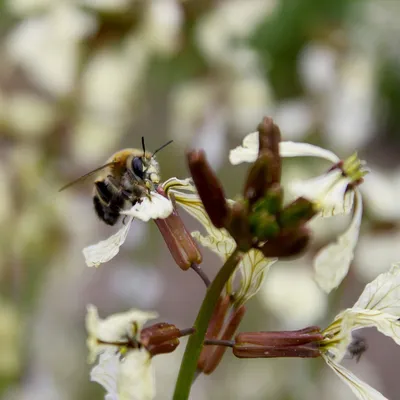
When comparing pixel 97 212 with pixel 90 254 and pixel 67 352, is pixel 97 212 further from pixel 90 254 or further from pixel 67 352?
pixel 67 352

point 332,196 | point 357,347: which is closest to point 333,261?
point 332,196

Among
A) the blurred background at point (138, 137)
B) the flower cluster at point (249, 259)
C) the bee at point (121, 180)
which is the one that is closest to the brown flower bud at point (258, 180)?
the flower cluster at point (249, 259)

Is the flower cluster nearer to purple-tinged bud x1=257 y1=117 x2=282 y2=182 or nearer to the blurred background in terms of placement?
purple-tinged bud x1=257 y1=117 x2=282 y2=182

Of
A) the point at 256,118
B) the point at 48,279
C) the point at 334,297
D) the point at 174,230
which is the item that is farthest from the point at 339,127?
the point at 174,230

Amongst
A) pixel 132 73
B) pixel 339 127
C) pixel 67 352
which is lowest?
pixel 67 352

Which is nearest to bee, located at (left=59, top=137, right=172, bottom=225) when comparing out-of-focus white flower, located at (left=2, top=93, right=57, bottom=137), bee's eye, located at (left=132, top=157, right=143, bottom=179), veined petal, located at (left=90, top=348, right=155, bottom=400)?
bee's eye, located at (left=132, top=157, right=143, bottom=179)

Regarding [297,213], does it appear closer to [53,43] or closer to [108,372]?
[108,372]
